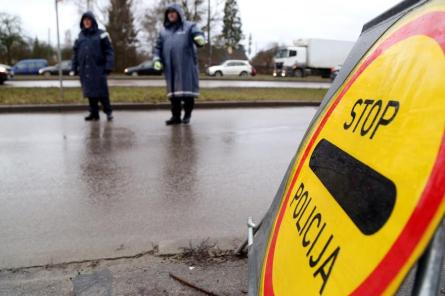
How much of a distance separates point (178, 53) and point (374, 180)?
247 inches

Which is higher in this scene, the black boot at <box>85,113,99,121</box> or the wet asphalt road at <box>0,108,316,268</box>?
the black boot at <box>85,113,99,121</box>

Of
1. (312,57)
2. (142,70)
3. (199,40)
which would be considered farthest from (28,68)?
(199,40)

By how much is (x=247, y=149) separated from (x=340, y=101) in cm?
Answer: 403

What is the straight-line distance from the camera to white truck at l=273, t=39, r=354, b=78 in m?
35.7

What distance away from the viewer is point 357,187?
100 cm

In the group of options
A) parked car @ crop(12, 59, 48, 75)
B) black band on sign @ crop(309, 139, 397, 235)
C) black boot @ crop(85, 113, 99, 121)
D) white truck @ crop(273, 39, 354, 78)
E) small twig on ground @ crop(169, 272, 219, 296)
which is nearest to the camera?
black band on sign @ crop(309, 139, 397, 235)

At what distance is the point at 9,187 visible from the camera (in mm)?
3736

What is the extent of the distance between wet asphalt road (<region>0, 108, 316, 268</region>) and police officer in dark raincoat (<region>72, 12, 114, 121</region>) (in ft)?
2.20

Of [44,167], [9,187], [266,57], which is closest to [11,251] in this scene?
[9,187]

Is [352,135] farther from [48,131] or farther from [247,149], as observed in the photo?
[48,131]

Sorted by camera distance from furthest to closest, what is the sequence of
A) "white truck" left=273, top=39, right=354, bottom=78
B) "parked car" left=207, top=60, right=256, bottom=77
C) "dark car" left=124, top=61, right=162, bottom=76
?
"white truck" left=273, top=39, right=354, bottom=78, "parked car" left=207, top=60, right=256, bottom=77, "dark car" left=124, top=61, right=162, bottom=76

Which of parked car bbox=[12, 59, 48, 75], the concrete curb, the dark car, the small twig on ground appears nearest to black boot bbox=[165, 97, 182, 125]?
the concrete curb

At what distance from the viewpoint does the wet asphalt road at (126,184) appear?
271cm

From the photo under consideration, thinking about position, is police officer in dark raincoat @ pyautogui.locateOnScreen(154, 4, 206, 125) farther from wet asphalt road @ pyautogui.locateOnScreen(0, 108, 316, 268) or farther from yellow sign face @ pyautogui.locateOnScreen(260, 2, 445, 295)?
yellow sign face @ pyautogui.locateOnScreen(260, 2, 445, 295)
